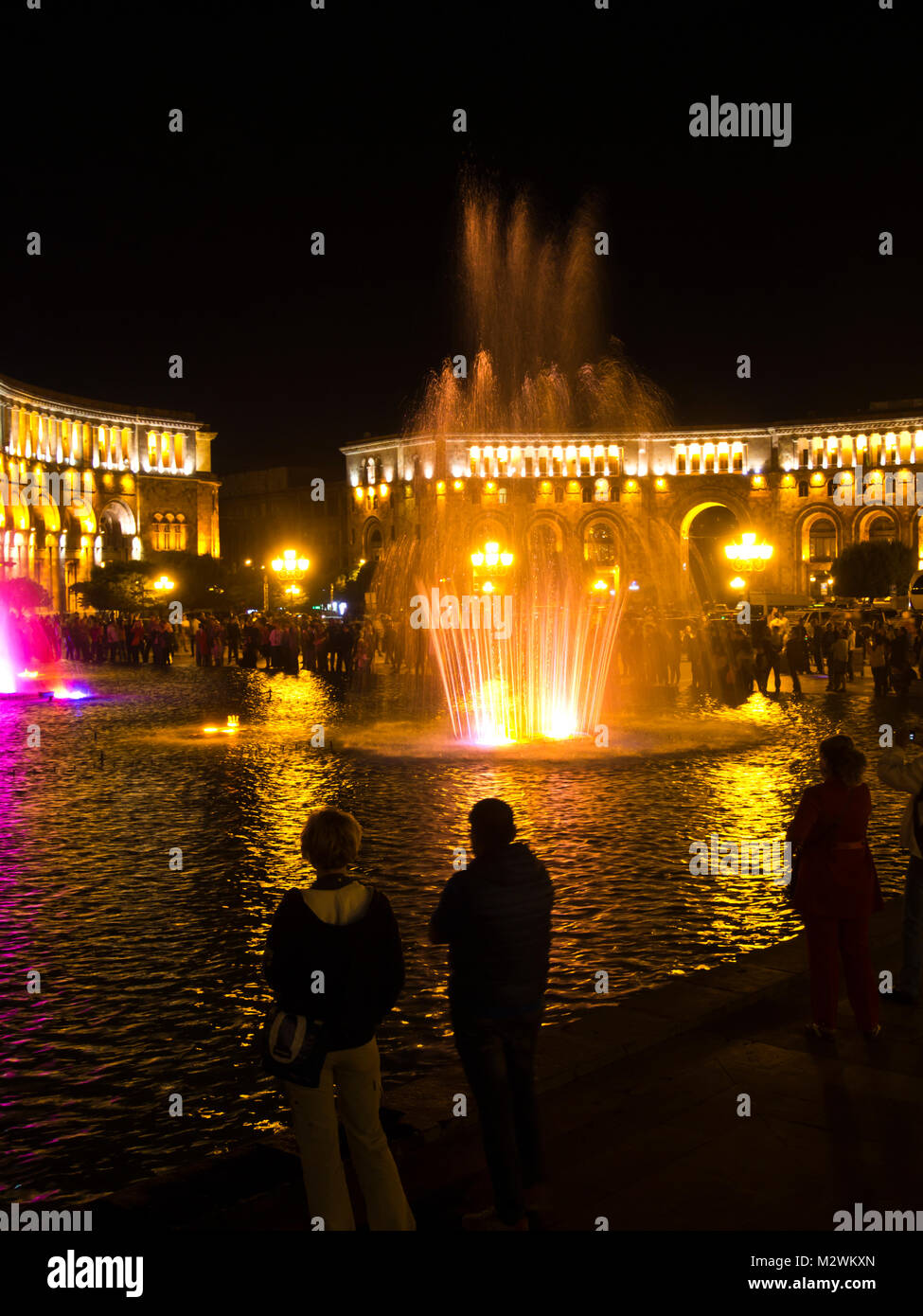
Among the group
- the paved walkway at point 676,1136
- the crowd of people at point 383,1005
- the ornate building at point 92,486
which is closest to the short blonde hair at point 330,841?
the crowd of people at point 383,1005

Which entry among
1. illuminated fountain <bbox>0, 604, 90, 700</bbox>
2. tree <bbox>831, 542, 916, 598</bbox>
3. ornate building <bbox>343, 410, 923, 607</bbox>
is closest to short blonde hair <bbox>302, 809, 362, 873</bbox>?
illuminated fountain <bbox>0, 604, 90, 700</bbox>

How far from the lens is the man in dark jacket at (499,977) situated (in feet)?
14.3

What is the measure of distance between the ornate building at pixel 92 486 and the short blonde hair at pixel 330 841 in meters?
66.3

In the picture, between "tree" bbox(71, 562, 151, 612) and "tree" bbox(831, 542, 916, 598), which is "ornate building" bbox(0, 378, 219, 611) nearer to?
"tree" bbox(71, 562, 151, 612)

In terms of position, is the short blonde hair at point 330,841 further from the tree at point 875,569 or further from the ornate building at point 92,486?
the tree at point 875,569

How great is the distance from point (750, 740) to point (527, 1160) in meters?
13.8

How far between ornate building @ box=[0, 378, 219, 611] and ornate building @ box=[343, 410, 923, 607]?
56.7 ft

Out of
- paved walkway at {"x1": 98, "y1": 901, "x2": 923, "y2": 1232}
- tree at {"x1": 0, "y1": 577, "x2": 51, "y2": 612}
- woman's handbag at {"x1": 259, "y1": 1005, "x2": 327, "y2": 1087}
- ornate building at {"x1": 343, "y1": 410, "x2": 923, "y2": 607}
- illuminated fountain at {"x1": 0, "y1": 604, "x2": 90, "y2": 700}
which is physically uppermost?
ornate building at {"x1": 343, "y1": 410, "x2": 923, "y2": 607}

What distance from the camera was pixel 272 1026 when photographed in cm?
400

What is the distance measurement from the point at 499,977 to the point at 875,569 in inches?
2763

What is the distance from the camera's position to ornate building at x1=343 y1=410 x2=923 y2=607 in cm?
9044

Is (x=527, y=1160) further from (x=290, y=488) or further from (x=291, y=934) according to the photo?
(x=290, y=488)

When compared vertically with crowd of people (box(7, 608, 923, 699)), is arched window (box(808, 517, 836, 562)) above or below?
above
